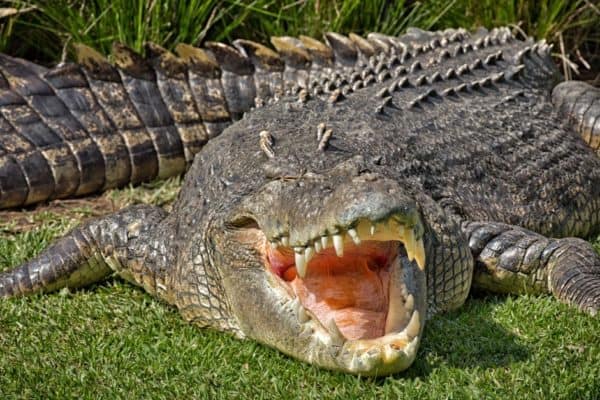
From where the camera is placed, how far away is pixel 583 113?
19.9 ft

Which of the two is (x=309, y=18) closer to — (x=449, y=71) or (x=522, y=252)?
(x=449, y=71)

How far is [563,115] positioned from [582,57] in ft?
7.06

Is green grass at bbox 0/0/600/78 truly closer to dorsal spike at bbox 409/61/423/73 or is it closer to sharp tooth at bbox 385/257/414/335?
dorsal spike at bbox 409/61/423/73

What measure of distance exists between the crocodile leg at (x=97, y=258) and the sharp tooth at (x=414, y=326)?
4.61 feet

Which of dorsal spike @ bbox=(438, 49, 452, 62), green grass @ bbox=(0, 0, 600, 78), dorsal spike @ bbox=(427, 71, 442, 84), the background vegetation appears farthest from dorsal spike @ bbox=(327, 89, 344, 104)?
green grass @ bbox=(0, 0, 600, 78)

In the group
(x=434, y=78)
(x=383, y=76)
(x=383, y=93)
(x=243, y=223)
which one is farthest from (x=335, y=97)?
(x=243, y=223)

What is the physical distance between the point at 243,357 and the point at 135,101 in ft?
8.50

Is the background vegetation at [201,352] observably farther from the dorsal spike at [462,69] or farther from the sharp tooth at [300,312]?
the dorsal spike at [462,69]

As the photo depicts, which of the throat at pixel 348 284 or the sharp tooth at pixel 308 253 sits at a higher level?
the sharp tooth at pixel 308 253

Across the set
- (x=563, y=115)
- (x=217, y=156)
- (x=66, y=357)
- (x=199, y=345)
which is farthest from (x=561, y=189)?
(x=66, y=357)

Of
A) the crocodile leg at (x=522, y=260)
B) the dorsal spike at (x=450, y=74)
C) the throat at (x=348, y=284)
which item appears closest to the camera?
the throat at (x=348, y=284)

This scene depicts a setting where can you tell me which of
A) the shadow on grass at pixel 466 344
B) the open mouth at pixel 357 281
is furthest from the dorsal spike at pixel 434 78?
the open mouth at pixel 357 281

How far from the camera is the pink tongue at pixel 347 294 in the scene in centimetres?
382

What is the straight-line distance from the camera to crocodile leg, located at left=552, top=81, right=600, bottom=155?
607 cm
